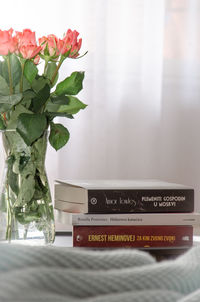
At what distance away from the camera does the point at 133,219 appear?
1.06 meters

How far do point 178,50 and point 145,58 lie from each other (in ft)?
0.45

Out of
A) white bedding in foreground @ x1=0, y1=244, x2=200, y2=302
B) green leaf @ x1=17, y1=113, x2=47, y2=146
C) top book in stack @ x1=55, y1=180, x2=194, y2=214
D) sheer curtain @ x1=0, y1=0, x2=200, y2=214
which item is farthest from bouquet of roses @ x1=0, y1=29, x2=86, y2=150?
sheer curtain @ x1=0, y1=0, x2=200, y2=214

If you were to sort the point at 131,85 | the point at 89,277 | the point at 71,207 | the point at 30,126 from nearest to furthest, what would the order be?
the point at 89,277, the point at 30,126, the point at 71,207, the point at 131,85

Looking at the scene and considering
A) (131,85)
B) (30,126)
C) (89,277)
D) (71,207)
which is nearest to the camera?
(89,277)

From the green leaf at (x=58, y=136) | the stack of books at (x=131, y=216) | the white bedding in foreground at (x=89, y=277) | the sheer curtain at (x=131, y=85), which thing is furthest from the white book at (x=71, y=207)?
the sheer curtain at (x=131, y=85)

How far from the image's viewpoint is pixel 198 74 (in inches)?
84.4

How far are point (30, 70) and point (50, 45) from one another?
6 cm

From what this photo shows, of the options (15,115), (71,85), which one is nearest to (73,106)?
(71,85)

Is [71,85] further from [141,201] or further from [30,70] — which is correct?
[141,201]

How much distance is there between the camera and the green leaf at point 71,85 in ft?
3.67

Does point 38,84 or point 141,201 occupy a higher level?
point 38,84

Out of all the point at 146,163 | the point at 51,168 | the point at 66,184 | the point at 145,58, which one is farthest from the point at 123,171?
the point at 66,184

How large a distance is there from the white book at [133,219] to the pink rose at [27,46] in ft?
0.97

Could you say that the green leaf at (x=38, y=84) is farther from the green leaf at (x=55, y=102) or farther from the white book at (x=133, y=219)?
the white book at (x=133, y=219)
